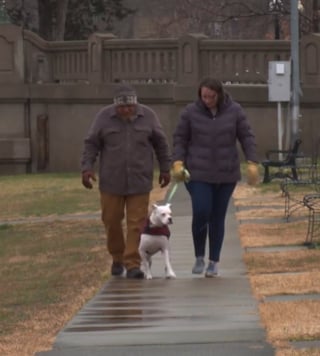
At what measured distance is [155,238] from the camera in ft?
38.1

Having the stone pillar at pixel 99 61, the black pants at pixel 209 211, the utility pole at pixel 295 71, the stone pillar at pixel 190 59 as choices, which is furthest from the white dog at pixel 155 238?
the stone pillar at pixel 99 61

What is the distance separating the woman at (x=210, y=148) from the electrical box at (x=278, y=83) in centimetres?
1343

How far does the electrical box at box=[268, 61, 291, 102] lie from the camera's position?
24.7 meters

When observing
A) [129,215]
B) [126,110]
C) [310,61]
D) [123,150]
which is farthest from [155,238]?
[310,61]

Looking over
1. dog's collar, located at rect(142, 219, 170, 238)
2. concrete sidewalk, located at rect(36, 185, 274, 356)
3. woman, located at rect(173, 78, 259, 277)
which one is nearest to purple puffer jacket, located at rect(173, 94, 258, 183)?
woman, located at rect(173, 78, 259, 277)

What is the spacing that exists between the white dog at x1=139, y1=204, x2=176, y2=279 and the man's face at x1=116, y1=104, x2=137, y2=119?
0.89 meters

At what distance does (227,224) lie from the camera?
53.1 ft

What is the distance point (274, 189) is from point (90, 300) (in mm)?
10758

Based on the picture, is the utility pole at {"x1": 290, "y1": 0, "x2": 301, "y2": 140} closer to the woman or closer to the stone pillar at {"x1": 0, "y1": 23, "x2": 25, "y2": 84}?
the stone pillar at {"x1": 0, "y1": 23, "x2": 25, "y2": 84}

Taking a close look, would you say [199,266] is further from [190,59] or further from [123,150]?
[190,59]

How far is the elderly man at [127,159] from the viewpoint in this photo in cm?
1154

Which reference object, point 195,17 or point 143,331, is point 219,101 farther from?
point 195,17

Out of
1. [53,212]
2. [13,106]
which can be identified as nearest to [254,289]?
[53,212]

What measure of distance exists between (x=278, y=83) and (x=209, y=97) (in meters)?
14.0
